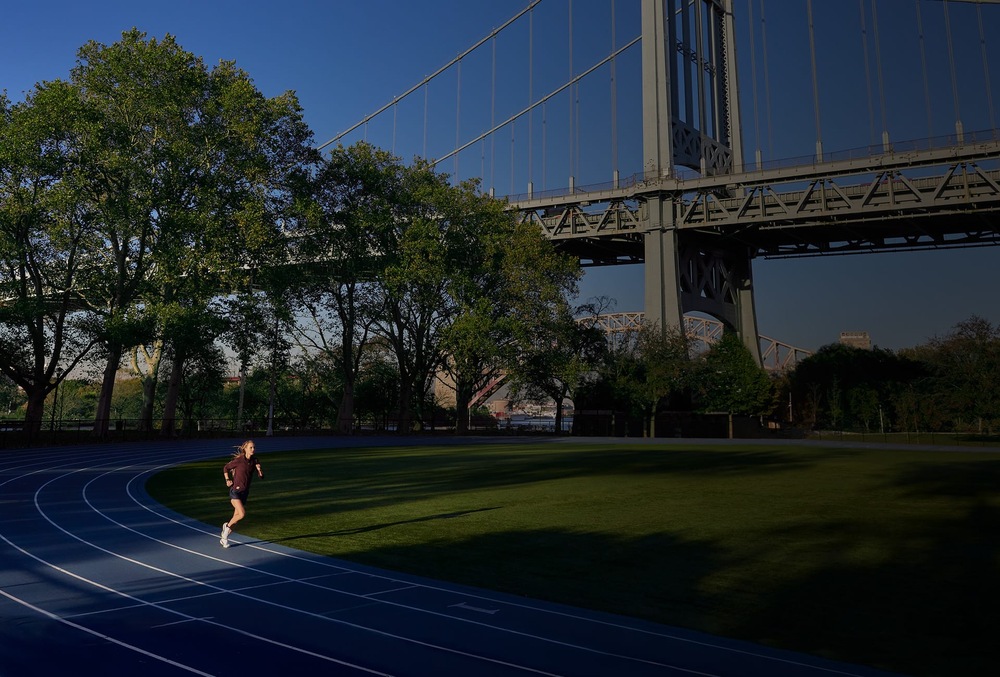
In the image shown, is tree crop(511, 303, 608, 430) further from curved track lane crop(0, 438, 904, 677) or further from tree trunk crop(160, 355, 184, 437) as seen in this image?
curved track lane crop(0, 438, 904, 677)

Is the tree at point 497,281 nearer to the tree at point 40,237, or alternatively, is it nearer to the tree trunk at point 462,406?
the tree trunk at point 462,406

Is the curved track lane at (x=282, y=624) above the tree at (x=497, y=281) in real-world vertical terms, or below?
below

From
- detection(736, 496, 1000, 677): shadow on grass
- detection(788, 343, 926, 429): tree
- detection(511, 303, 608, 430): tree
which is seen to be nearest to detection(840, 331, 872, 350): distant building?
detection(788, 343, 926, 429): tree

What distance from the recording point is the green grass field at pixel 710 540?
8.16 m

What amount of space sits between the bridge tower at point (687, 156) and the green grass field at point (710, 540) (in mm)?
44079

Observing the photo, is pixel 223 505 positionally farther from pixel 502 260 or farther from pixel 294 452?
pixel 502 260

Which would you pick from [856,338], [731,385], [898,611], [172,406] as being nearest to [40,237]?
[172,406]

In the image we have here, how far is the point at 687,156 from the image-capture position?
69938 mm

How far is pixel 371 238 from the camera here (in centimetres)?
5491

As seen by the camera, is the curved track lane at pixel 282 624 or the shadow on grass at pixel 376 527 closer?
the curved track lane at pixel 282 624

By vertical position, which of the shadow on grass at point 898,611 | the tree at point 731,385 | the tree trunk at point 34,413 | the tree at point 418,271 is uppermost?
the tree at point 418,271

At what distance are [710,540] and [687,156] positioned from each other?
6305cm

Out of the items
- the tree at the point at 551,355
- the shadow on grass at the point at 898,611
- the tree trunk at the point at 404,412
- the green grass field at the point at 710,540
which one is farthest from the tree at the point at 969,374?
the shadow on grass at the point at 898,611

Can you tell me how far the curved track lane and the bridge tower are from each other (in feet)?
190
